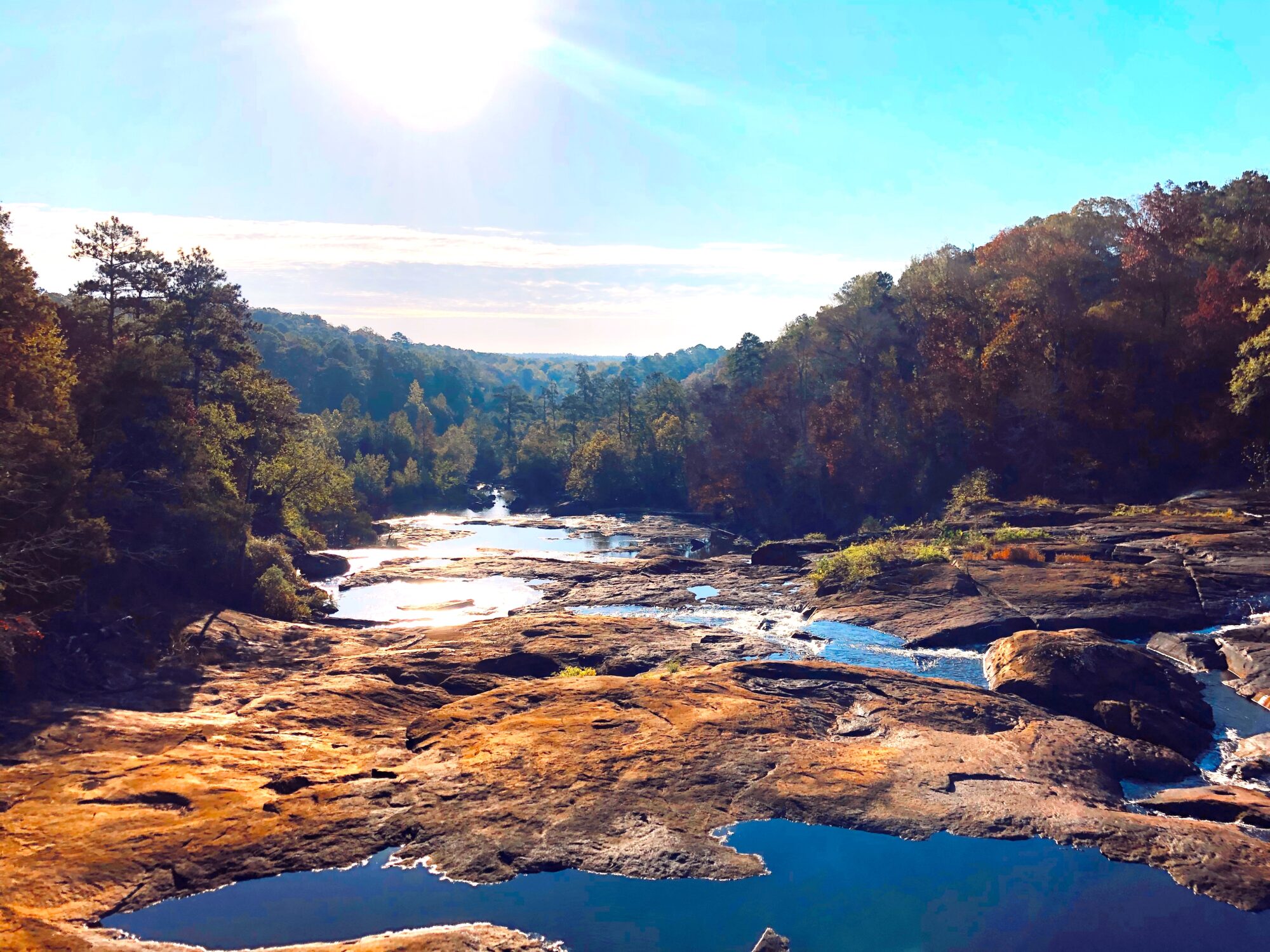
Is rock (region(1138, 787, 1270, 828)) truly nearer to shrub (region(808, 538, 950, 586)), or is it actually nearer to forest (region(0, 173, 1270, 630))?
shrub (region(808, 538, 950, 586))

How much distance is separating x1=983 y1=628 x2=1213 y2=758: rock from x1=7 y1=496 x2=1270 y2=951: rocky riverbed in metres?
0.08

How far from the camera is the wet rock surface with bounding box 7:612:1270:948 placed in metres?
12.1

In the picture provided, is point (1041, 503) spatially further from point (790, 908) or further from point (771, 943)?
point (771, 943)

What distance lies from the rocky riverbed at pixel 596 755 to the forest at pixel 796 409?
17.2 ft

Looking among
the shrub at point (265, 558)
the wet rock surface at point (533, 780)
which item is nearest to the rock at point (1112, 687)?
the wet rock surface at point (533, 780)

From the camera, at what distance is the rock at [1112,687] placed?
16.9m

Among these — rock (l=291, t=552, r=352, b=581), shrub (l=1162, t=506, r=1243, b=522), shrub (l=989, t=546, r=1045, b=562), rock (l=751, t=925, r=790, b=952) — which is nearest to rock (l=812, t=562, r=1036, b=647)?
shrub (l=989, t=546, r=1045, b=562)

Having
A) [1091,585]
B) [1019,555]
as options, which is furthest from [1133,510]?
[1091,585]


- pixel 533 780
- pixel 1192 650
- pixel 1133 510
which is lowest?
pixel 533 780

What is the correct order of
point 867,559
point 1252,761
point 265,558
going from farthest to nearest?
point 265,558, point 867,559, point 1252,761

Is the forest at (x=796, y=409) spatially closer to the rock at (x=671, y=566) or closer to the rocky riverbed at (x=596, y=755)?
the rocky riverbed at (x=596, y=755)

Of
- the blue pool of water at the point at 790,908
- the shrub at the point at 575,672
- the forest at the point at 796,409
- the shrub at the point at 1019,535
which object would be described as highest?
the forest at the point at 796,409

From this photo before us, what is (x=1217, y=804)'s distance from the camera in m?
13.8

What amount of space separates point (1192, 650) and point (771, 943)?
1720cm
